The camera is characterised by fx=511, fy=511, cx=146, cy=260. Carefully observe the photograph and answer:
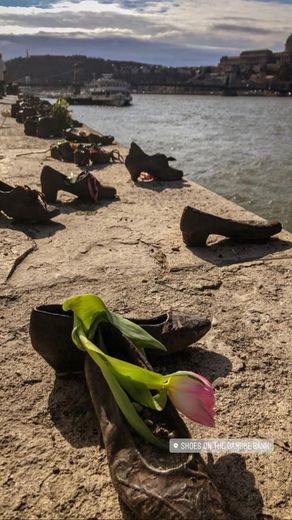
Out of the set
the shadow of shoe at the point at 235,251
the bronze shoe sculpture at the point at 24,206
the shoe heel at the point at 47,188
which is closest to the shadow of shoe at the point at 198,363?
the shadow of shoe at the point at 235,251

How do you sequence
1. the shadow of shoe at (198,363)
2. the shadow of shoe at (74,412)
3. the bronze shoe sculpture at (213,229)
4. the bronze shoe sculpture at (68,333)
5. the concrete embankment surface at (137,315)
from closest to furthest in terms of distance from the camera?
the concrete embankment surface at (137,315) < the shadow of shoe at (74,412) < the bronze shoe sculpture at (68,333) < the shadow of shoe at (198,363) < the bronze shoe sculpture at (213,229)

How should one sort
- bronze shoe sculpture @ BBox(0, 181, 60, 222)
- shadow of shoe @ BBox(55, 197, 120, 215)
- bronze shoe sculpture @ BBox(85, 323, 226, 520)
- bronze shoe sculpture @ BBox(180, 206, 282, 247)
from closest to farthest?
1. bronze shoe sculpture @ BBox(85, 323, 226, 520)
2. bronze shoe sculpture @ BBox(180, 206, 282, 247)
3. bronze shoe sculpture @ BBox(0, 181, 60, 222)
4. shadow of shoe @ BBox(55, 197, 120, 215)

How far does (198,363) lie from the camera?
2.72 meters

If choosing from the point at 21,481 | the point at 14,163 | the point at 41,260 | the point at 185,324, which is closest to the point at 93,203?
the point at 41,260

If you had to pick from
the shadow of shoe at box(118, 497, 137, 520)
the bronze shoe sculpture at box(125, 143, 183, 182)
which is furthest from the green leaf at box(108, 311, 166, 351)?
the bronze shoe sculpture at box(125, 143, 183, 182)

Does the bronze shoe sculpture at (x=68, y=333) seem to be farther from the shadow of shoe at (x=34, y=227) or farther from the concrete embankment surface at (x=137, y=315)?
the shadow of shoe at (x=34, y=227)

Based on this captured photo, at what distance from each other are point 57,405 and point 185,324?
77 cm

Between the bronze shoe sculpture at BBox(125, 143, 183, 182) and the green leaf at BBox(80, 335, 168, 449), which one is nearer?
the green leaf at BBox(80, 335, 168, 449)

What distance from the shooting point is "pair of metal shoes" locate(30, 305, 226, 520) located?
5.33 feet

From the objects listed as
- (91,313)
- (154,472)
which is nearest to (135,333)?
(91,313)

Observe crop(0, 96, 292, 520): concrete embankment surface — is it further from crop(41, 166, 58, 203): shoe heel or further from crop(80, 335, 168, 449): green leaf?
crop(80, 335, 168, 449): green leaf

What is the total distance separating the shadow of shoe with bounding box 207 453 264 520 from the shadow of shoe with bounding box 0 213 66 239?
324 cm

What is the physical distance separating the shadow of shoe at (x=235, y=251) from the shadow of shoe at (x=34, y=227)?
1.43 m

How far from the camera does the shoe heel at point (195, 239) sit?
4.49 metres
